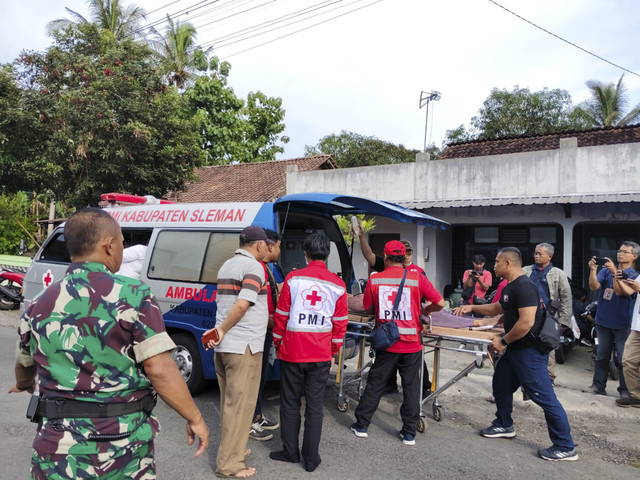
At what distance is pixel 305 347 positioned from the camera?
3738 mm

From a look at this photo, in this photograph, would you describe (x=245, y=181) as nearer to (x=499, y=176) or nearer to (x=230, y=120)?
(x=230, y=120)

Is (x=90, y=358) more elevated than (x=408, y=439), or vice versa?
(x=90, y=358)

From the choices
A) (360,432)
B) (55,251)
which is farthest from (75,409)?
(55,251)

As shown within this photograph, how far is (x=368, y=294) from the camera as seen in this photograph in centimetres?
441

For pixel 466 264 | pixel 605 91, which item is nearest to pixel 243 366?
pixel 466 264

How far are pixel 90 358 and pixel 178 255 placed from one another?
3538 millimetres

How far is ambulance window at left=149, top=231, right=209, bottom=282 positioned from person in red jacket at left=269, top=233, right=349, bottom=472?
1.62 metres

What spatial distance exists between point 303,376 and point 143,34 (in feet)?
60.3

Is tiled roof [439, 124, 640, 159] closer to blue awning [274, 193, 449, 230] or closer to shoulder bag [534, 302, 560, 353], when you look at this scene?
blue awning [274, 193, 449, 230]

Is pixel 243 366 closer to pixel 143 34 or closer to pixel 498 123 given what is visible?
pixel 143 34

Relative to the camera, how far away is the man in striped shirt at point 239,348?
3.50 m

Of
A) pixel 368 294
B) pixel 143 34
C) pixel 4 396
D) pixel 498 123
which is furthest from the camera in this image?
pixel 498 123

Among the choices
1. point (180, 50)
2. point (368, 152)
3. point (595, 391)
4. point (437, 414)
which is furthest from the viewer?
point (368, 152)

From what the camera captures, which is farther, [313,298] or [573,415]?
[573,415]
